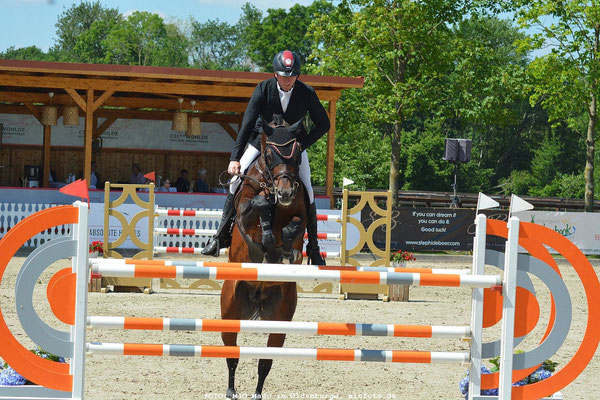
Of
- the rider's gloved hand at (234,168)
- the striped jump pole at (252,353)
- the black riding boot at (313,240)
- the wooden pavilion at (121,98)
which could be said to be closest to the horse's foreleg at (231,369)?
the black riding boot at (313,240)

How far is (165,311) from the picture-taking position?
9.56m

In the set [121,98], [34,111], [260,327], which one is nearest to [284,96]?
[260,327]

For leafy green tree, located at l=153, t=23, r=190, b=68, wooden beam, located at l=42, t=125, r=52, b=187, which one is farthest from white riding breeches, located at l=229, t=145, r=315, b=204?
leafy green tree, located at l=153, t=23, r=190, b=68

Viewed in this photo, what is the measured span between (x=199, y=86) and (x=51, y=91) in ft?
13.7

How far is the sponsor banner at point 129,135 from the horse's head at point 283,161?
55.4ft

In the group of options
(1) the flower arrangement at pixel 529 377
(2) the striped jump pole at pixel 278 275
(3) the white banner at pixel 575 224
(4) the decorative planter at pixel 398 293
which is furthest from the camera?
(3) the white banner at pixel 575 224

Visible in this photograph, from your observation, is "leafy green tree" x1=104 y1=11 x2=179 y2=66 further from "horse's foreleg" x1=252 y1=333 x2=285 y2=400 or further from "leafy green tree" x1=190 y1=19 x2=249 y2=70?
"horse's foreleg" x1=252 y1=333 x2=285 y2=400

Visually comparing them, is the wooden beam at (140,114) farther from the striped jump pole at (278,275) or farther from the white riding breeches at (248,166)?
the striped jump pole at (278,275)

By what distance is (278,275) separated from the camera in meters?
3.86

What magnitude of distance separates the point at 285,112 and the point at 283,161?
672mm

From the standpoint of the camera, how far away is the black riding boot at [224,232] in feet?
18.7

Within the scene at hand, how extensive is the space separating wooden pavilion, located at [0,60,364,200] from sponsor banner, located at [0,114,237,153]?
0.17m

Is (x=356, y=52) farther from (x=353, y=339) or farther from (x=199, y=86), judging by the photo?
(x=353, y=339)

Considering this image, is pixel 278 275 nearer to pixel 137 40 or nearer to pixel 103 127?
pixel 103 127
